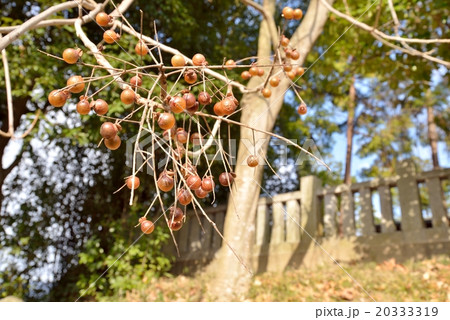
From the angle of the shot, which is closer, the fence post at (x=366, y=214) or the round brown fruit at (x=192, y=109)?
the round brown fruit at (x=192, y=109)

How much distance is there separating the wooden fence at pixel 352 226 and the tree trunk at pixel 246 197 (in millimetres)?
464

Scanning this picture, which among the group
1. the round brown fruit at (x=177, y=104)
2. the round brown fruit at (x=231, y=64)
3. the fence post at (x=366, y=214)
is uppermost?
the fence post at (x=366, y=214)

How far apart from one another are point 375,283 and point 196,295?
137 cm

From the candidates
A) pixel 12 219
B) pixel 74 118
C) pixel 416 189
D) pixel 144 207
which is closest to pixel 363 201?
pixel 416 189

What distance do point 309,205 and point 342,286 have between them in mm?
1466

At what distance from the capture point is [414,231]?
12.4 feet

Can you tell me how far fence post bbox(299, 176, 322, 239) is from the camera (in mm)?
4309

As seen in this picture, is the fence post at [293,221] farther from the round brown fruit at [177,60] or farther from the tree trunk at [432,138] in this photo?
the tree trunk at [432,138]

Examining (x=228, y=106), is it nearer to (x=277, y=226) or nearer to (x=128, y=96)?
(x=128, y=96)

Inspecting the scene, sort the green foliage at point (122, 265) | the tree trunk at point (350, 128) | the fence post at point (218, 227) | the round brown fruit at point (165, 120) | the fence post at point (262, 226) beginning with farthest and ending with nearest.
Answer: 1. the tree trunk at point (350, 128)
2. the fence post at point (218, 227)
3. the fence post at point (262, 226)
4. the green foliage at point (122, 265)
5. the round brown fruit at point (165, 120)

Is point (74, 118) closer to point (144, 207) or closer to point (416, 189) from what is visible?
point (144, 207)

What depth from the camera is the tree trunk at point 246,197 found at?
293 centimetres

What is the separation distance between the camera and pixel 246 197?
10.3ft

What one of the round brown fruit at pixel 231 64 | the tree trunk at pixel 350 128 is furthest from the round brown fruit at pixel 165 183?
the tree trunk at pixel 350 128
